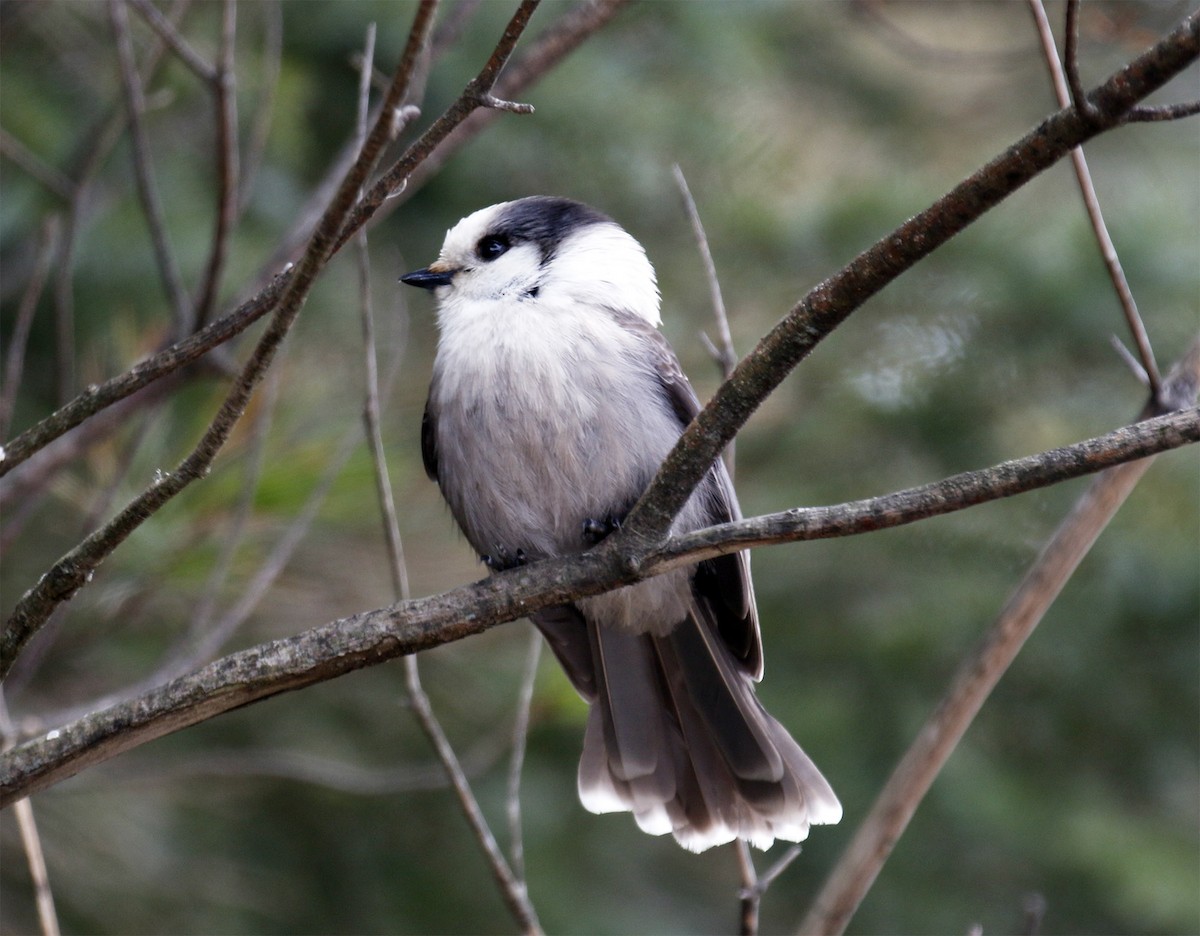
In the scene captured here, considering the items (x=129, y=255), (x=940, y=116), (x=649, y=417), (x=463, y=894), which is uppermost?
(x=940, y=116)

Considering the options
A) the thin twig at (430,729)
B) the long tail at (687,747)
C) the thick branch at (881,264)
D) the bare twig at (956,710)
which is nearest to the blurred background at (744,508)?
the long tail at (687,747)

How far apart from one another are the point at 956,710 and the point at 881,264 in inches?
40.5

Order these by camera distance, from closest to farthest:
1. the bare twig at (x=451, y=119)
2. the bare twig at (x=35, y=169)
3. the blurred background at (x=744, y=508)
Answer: the bare twig at (x=451, y=119) → the bare twig at (x=35, y=169) → the blurred background at (x=744, y=508)

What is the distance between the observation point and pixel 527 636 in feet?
15.2

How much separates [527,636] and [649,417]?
6.96ft

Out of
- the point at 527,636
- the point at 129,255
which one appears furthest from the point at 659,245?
the point at 129,255

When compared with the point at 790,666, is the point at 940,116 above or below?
above

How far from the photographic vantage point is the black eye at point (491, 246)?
3035 millimetres

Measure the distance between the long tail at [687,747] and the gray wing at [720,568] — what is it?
0.05 meters

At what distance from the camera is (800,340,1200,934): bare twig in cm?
220

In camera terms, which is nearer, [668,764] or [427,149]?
[427,149]

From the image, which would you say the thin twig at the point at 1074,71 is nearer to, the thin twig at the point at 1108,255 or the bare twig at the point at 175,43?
the thin twig at the point at 1108,255

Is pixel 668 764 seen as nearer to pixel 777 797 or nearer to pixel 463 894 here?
pixel 777 797

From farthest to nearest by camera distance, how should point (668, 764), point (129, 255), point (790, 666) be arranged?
1. point (790, 666)
2. point (129, 255)
3. point (668, 764)
